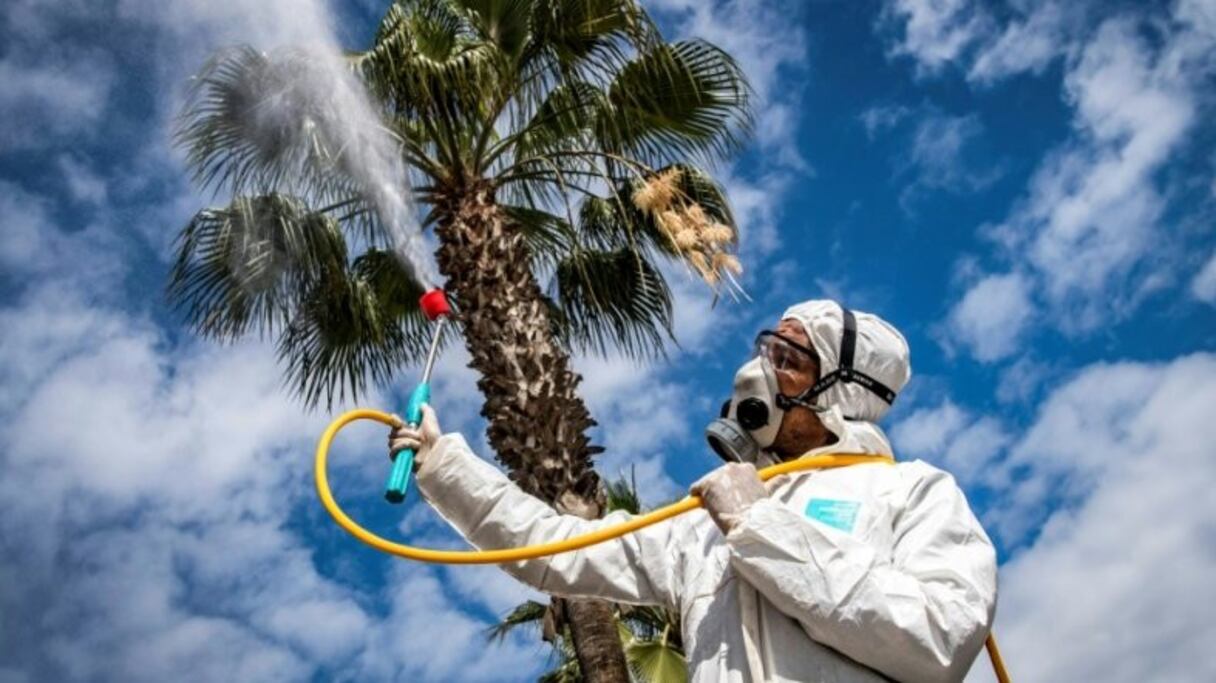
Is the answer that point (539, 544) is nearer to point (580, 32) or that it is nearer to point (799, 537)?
point (799, 537)

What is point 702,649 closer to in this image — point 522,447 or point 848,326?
point 848,326

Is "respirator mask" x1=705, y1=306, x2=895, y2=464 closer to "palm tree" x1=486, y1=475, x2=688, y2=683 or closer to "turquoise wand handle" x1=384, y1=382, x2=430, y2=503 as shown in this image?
"turquoise wand handle" x1=384, y1=382, x2=430, y2=503

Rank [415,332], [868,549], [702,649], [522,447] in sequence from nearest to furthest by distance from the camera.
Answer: [868,549], [702,649], [522,447], [415,332]

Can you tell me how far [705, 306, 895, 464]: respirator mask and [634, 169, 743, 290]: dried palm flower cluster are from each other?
4.52 meters

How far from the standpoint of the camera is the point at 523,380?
749 cm

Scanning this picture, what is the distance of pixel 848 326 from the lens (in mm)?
2977

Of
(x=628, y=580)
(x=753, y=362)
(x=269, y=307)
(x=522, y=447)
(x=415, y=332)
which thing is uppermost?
(x=415, y=332)

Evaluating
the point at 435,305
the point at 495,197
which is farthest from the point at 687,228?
the point at 435,305

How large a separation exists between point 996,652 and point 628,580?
2.65ft

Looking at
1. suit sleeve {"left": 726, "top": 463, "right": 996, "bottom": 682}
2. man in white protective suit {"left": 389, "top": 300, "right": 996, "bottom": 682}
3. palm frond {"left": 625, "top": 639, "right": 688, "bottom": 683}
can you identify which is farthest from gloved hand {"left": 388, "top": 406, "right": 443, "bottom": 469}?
palm frond {"left": 625, "top": 639, "right": 688, "bottom": 683}

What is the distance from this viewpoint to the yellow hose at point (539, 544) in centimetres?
257

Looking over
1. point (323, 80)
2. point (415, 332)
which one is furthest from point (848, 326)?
point (415, 332)

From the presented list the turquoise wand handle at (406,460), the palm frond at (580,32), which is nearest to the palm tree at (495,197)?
the palm frond at (580,32)

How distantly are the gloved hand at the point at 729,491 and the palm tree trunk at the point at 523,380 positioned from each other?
456 cm
